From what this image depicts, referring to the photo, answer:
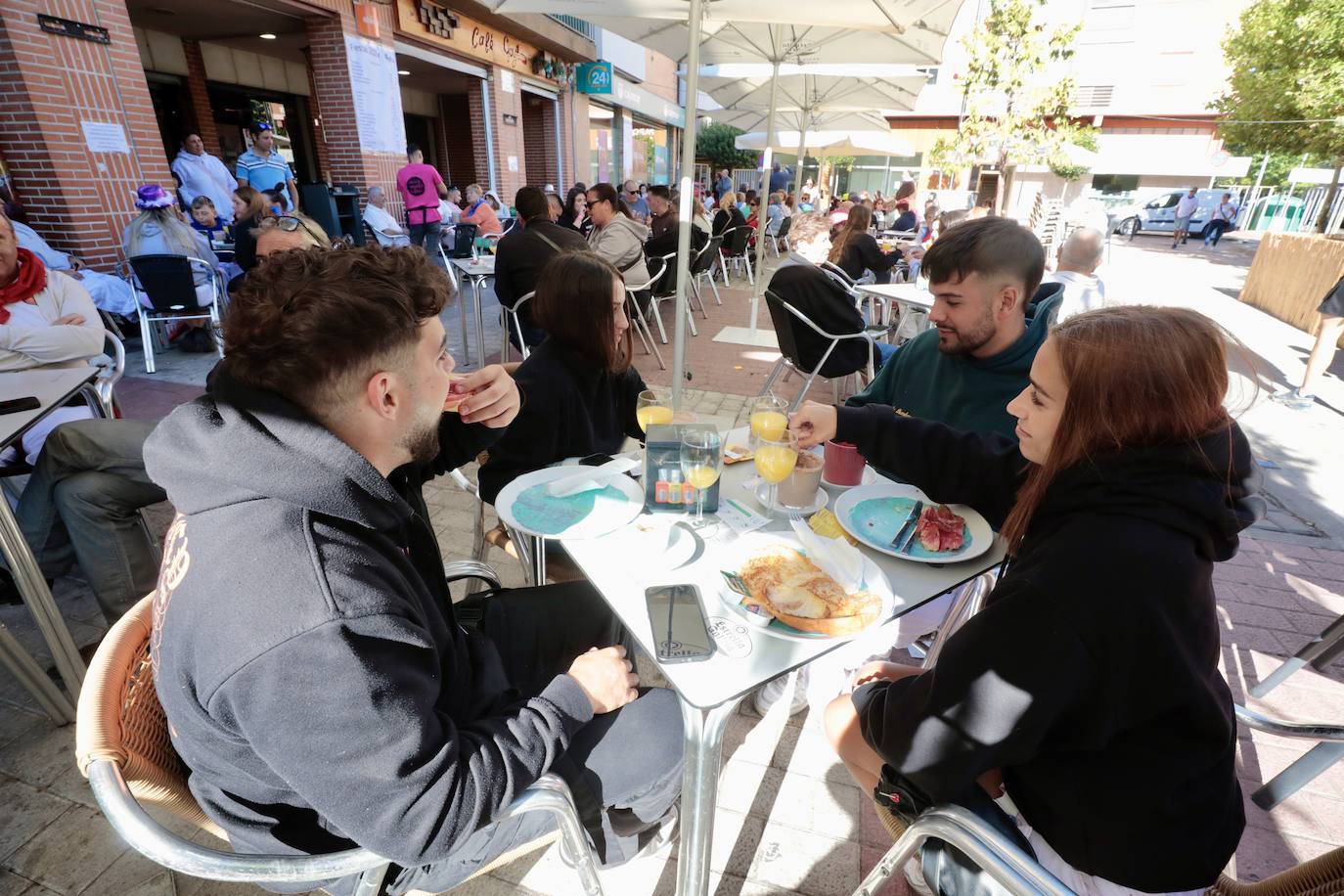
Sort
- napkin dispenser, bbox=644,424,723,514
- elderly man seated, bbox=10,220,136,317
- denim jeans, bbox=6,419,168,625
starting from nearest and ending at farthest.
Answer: napkin dispenser, bbox=644,424,723,514 → denim jeans, bbox=6,419,168,625 → elderly man seated, bbox=10,220,136,317

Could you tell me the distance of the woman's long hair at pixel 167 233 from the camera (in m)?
5.37

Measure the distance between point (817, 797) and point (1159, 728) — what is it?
1105mm

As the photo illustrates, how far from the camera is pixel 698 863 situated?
122cm

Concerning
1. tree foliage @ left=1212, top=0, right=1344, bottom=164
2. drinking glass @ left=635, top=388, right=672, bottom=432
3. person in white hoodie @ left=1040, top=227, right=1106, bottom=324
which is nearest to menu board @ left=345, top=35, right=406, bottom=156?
person in white hoodie @ left=1040, top=227, right=1106, bottom=324

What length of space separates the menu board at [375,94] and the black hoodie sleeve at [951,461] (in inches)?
375

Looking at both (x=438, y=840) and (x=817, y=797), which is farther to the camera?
(x=817, y=797)

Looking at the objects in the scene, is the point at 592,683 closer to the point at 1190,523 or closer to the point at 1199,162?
the point at 1190,523

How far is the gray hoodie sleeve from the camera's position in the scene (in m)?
0.78

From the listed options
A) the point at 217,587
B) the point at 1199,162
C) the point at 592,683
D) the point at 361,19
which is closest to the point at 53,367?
the point at 217,587

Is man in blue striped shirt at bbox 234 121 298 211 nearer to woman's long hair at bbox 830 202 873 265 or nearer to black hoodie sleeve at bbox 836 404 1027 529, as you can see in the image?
woman's long hair at bbox 830 202 873 265

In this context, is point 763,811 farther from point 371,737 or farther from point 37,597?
point 37,597

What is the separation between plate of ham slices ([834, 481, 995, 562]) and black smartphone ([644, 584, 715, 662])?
47cm

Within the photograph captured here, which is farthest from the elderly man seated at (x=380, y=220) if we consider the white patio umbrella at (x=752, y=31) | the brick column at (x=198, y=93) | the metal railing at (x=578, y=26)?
the metal railing at (x=578, y=26)

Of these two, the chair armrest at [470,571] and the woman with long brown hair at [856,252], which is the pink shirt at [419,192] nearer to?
the woman with long brown hair at [856,252]
